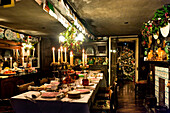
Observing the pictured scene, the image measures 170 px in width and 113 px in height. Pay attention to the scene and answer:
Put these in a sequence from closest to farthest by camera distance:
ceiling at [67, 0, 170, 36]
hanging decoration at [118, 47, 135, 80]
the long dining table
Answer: the long dining table → ceiling at [67, 0, 170, 36] → hanging decoration at [118, 47, 135, 80]

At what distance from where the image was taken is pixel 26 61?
6.05 meters

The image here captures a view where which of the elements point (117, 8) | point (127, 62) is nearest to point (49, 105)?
point (117, 8)

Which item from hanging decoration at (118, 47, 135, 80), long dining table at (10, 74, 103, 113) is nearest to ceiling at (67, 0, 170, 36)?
long dining table at (10, 74, 103, 113)

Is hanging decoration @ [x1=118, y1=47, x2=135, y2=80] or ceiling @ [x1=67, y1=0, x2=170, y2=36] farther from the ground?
ceiling @ [x1=67, y1=0, x2=170, y2=36]

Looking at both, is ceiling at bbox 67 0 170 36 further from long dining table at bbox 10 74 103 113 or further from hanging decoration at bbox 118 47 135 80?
hanging decoration at bbox 118 47 135 80

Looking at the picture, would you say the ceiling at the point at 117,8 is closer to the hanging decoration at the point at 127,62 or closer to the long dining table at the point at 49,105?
the long dining table at the point at 49,105

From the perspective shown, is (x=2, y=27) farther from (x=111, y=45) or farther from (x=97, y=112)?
(x=111, y=45)

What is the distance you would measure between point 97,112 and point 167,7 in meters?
2.94

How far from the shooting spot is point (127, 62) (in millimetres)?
10258

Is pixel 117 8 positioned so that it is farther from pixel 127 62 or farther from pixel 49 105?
pixel 127 62

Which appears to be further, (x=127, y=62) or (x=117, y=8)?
(x=127, y=62)

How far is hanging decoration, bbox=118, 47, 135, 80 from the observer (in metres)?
10.0

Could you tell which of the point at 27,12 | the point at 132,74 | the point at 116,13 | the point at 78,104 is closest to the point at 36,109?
the point at 78,104

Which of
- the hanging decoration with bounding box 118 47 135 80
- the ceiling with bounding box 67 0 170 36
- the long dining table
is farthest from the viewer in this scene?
the hanging decoration with bounding box 118 47 135 80
